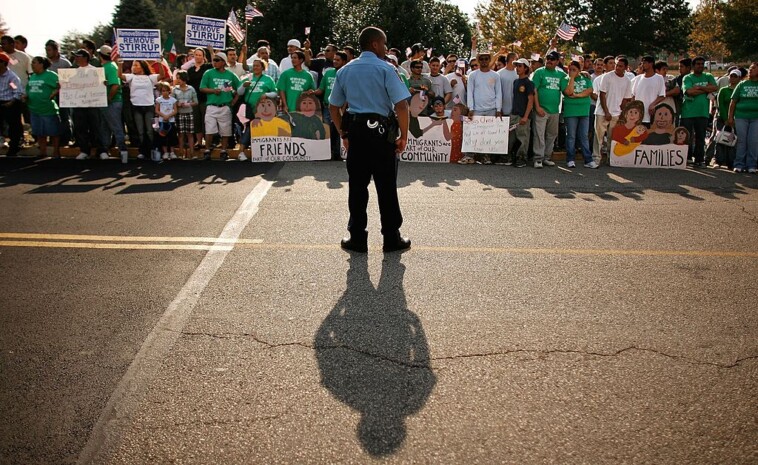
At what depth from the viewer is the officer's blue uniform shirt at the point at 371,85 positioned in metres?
5.62

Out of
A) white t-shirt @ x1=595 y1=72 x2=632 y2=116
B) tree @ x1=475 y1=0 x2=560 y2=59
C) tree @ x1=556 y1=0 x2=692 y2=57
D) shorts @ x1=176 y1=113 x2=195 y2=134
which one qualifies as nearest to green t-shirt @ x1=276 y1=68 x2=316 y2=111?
shorts @ x1=176 y1=113 x2=195 y2=134

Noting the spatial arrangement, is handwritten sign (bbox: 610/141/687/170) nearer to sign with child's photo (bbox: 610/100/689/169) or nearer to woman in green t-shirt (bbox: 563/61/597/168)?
sign with child's photo (bbox: 610/100/689/169)

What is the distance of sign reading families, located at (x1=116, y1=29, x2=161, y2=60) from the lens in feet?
41.0

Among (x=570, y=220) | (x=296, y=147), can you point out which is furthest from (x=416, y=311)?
(x=296, y=147)

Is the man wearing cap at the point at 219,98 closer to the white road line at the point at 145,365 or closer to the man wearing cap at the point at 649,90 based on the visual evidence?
the white road line at the point at 145,365

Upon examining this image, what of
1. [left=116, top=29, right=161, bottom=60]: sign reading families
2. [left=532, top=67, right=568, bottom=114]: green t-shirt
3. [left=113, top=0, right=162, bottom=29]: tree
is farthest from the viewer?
[left=113, top=0, right=162, bottom=29]: tree

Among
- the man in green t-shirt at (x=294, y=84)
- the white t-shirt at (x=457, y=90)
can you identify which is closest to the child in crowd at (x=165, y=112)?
the man in green t-shirt at (x=294, y=84)

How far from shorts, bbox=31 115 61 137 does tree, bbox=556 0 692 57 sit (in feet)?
178

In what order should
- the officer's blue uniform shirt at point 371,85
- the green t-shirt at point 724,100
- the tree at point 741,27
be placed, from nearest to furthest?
the officer's blue uniform shirt at point 371,85 < the green t-shirt at point 724,100 < the tree at point 741,27

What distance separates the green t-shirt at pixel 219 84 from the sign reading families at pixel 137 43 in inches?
62.1

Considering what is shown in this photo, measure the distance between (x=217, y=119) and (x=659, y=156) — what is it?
28.4 ft

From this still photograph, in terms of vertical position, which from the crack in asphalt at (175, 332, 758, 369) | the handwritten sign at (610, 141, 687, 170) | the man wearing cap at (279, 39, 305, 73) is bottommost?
the crack in asphalt at (175, 332, 758, 369)

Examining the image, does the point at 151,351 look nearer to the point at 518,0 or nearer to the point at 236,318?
the point at 236,318

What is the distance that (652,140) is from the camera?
1177 cm
